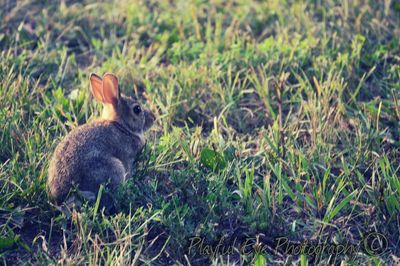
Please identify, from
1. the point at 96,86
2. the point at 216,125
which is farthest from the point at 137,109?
the point at 216,125

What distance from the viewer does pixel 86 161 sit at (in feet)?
15.1

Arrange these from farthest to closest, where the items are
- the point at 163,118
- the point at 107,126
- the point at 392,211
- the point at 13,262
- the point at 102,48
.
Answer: the point at 102,48 < the point at 163,118 < the point at 107,126 < the point at 392,211 < the point at 13,262

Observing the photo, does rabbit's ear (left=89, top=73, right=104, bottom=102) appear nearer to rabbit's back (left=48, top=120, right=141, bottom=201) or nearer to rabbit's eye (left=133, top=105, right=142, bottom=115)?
rabbit's eye (left=133, top=105, right=142, bottom=115)

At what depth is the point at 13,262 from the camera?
4305 millimetres

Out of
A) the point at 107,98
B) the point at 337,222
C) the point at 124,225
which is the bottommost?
the point at 337,222

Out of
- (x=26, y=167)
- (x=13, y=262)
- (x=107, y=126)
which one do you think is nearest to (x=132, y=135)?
(x=107, y=126)

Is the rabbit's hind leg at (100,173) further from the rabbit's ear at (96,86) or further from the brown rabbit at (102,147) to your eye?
the rabbit's ear at (96,86)

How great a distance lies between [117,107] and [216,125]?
70cm

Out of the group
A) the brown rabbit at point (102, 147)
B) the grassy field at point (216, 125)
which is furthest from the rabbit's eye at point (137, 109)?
the grassy field at point (216, 125)

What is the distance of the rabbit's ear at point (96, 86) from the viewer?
17.1 ft

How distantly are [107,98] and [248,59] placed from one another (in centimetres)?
151

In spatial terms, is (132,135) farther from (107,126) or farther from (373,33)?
(373,33)

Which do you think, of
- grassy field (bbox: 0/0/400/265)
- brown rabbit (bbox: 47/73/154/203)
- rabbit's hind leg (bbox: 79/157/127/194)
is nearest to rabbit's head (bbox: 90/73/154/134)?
brown rabbit (bbox: 47/73/154/203)

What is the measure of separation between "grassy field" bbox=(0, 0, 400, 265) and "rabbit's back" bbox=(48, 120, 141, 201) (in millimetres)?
142
